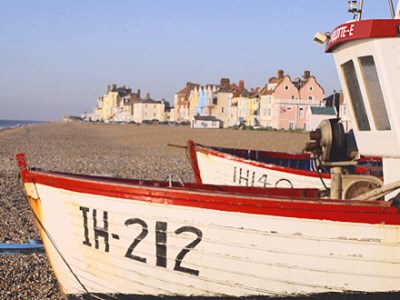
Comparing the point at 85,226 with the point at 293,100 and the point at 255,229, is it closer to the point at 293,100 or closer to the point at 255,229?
the point at 255,229

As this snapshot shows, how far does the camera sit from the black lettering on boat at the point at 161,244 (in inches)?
256

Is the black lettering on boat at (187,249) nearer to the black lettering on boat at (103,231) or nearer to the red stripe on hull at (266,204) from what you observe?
the red stripe on hull at (266,204)

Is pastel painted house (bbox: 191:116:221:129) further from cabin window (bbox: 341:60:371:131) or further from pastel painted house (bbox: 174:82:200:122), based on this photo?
cabin window (bbox: 341:60:371:131)

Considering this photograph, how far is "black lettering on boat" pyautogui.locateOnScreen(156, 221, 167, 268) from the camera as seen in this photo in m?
6.50

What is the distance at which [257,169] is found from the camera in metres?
11.9

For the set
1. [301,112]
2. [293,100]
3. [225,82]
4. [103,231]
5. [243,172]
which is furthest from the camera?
[225,82]

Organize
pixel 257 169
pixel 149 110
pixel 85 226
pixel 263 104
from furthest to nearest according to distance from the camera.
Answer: pixel 149 110 → pixel 263 104 → pixel 257 169 → pixel 85 226

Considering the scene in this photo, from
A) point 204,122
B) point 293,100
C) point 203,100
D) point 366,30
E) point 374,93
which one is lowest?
point 374,93

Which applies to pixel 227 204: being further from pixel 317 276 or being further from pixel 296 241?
pixel 317 276

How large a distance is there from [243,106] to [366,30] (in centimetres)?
9626

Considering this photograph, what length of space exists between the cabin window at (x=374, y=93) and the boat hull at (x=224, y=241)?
0.95m

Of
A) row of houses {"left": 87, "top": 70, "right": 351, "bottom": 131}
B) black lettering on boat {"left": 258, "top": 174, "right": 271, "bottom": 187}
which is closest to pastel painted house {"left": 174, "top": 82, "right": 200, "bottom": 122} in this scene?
row of houses {"left": 87, "top": 70, "right": 351, "bottom": 131}

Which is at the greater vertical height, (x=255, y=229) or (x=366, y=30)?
(x=366, y=30)

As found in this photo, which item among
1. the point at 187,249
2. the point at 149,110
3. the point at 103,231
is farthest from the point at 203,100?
the point at 187,249
